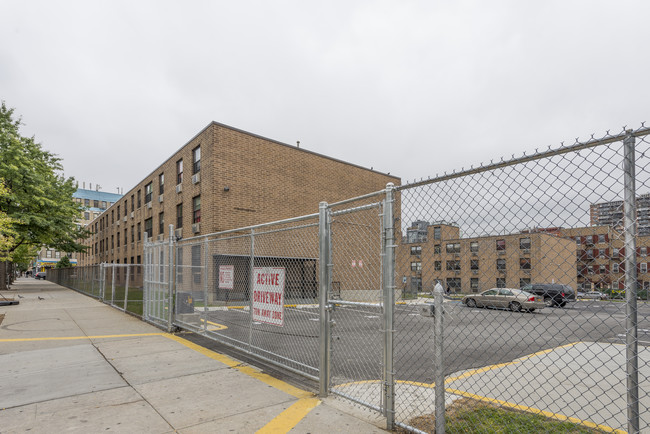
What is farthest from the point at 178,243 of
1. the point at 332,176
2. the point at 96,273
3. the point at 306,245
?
the point at 332,176

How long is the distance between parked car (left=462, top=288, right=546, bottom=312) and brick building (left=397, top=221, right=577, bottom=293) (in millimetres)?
108

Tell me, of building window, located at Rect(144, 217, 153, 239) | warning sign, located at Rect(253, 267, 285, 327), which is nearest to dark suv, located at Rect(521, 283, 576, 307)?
warning sign, located at Rect(253, 267, 285, 327)

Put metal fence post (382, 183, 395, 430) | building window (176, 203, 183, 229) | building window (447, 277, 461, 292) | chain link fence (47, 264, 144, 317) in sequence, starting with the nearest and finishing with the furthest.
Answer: building window (447, 277, 461, 292) → metal fence post (382, 183, 395, 430) → chain link fence (47, 264, 144, 317) → building window (176, 203, 183, 229)

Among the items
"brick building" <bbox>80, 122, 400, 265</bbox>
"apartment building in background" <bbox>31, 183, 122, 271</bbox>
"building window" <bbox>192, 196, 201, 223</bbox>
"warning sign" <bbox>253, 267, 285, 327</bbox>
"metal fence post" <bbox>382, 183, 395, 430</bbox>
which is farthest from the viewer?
"apartment building in background" <bbox>31, 183, 122, 271</bbox>

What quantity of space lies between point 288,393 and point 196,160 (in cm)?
1920

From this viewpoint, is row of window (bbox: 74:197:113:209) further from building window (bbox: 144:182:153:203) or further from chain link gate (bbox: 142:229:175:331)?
chain link gate (bbox: 142:229:175:331)

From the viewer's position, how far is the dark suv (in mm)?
2463

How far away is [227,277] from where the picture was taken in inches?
292

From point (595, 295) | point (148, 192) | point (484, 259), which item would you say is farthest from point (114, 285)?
point (595, 295)

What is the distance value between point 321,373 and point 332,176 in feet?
69.4

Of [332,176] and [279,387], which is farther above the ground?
[332,176]

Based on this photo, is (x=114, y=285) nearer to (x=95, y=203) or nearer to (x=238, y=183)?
(x=238, y=183)

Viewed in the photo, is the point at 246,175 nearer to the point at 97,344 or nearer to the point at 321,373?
the point at 97,344

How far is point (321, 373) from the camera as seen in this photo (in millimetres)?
4648
